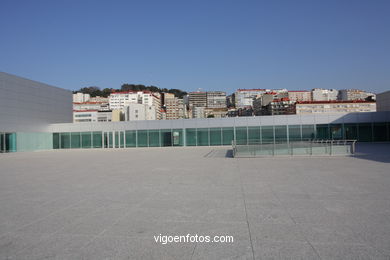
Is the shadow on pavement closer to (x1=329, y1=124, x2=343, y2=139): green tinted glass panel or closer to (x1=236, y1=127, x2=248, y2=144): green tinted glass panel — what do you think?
(x1=329, y1=124, x2=343, y2=139): green tinted glass panel

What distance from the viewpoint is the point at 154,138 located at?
120 feet

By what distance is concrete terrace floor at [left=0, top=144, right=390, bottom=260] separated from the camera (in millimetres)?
4242

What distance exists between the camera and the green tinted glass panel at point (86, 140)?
126 ft

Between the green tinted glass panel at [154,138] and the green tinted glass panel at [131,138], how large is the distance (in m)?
2.02

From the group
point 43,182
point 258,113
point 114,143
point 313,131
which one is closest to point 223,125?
point 313,131

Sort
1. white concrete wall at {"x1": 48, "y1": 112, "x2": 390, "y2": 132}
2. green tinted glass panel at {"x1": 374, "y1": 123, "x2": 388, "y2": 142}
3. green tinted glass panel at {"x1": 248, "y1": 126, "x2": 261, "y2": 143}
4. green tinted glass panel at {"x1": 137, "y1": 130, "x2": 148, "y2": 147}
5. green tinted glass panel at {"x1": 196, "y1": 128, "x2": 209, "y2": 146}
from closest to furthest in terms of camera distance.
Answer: white concrete wall at {"x1": 48, "y1": 112, "x2": 390, "y2": 132}
green tinted glass panel at {"x1": 374, "y1": 123, "x2": 388, "y2": 142}
green tinted glass panel at {"x1": 248, "y1": 126, "x2": 261, "y2": 143}
green tinted glass panel at {"x1": 196, "y1": 128, "x2": 209, "y2": 146}
green tinted glass panel at {"x1": 137, "y1": 130, "x2": 148, "y2": 147}

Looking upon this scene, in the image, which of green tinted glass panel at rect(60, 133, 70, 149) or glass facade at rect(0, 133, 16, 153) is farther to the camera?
green tinted glass panel at rect(60, 133, 70, 149)

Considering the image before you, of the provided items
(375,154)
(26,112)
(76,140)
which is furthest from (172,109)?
(375,154)

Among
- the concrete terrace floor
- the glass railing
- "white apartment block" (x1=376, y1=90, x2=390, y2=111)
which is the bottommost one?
the concrete terrace floor

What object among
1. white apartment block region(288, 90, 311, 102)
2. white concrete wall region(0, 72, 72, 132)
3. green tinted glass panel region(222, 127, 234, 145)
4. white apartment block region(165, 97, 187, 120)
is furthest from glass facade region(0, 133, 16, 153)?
white apartment block region(288, 90, 311, 102)

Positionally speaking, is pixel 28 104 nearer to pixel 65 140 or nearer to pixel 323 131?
pixel 65 140

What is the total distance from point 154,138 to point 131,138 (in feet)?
10.1

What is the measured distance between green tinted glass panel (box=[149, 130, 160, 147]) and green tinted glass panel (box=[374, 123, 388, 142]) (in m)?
25.0

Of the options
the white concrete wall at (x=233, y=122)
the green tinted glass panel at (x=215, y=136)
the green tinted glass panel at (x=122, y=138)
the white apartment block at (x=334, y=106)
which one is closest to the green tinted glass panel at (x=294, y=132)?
the white concrete wall at (x=233, y=122)
